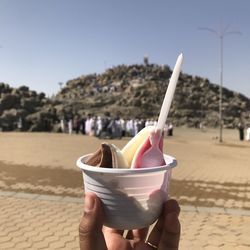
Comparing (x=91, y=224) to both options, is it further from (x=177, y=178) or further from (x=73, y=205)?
(x=177, y=178)

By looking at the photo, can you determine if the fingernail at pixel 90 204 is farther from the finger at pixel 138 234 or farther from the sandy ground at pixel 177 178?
the sandy ground at pixel 177 178

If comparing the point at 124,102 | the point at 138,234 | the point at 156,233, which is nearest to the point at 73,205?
the point at 138,234

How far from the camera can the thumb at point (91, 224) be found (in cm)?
168

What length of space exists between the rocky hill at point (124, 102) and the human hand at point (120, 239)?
3402cm

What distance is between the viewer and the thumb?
168 centimetres

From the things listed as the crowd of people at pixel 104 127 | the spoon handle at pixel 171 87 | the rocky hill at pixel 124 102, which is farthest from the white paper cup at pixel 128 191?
the rocky hill at pixel 124 102

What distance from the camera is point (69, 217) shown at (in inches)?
260

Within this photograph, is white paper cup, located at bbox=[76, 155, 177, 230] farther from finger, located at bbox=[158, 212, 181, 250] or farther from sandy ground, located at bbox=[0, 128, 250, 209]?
sandy ground, located at bbox=[0, 128, 250, 209]

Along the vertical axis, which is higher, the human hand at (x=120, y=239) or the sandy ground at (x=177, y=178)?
the human hand at (x=120, y=239)

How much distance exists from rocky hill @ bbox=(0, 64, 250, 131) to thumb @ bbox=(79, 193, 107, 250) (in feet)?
112

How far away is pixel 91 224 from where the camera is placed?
66.6 inches

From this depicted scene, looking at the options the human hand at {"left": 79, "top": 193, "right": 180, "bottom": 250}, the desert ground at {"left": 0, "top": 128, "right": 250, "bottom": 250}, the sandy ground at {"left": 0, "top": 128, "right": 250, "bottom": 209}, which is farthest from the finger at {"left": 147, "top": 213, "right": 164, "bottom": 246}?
the sandy ground at {"left": 0, "top": 128, "right": 250, "bottom": 209}

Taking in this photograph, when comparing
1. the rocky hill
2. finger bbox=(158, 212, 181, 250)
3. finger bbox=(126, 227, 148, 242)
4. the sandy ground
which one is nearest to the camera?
finger bbox=(158, 212, 181, 250)

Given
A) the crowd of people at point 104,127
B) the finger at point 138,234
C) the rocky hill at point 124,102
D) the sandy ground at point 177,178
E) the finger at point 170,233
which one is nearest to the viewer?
the finger at point 170,233
